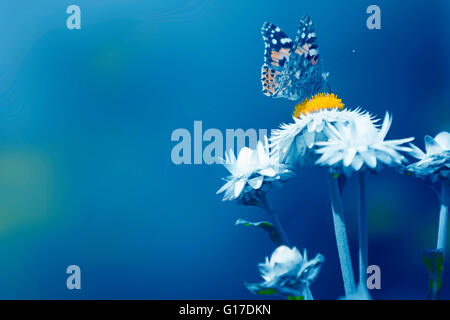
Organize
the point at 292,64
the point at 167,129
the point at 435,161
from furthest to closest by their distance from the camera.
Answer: the point at 167,129
the point at 292,64
the point at 435,161

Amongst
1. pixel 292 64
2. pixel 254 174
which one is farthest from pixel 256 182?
pixel 292 64

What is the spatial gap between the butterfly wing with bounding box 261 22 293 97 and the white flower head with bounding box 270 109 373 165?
267mm

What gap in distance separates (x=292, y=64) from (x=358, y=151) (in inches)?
15.2

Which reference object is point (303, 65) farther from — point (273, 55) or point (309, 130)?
point (309, 130)

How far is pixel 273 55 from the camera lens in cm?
101

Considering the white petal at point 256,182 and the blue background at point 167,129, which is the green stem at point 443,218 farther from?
the white petal at point 256,182

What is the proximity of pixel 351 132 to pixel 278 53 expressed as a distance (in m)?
0.43

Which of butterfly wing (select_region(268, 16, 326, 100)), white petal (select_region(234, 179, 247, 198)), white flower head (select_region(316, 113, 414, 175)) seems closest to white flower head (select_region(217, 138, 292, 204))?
white petal (select_region(234, 179, 247, 198))

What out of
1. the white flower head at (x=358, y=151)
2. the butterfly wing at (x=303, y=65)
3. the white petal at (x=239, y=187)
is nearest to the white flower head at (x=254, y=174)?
the white petal at (x=239, y=187)

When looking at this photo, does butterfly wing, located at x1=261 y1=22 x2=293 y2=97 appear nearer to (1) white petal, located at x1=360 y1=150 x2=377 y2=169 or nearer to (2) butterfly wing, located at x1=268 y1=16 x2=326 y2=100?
(2) butterfly wing, located at x1=268 y1=16 x2=326 y2=100

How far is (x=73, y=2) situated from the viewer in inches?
41.1

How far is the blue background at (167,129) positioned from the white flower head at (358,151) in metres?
0.41
